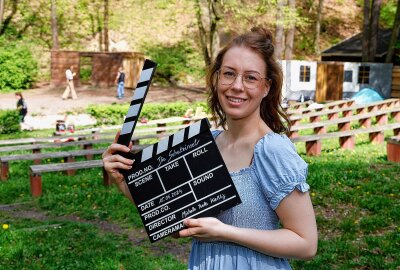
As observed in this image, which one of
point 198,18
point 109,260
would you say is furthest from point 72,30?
point 109,260

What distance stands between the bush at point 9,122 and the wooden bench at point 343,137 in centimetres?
1337

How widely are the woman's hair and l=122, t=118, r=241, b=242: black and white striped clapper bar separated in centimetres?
37

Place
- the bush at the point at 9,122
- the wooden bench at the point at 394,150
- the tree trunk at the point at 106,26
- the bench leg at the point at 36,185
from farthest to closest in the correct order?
the tree trunk at the point at 106,26, the bush at the point at 9,122, the wooden bench at the point at 394,150, the bench leg at the point at 36,185

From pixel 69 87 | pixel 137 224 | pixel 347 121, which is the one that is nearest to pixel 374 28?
pixel 347 121

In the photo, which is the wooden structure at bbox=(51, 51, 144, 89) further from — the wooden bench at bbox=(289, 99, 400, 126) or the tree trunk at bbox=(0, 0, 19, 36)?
the wooden bench at bbox=(289, 99, 400, 126)

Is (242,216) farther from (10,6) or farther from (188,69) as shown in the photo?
(10,6)

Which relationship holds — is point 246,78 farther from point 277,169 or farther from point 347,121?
point 347,121

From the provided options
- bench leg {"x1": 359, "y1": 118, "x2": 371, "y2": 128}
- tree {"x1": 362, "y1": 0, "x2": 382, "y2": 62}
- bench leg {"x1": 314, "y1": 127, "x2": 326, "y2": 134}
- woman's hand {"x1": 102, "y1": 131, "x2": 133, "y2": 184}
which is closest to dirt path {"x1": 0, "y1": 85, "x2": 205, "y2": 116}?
tree {"x1": 362, "y1": 0, "x2": 382, "y2": 62}

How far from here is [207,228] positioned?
8.67ft

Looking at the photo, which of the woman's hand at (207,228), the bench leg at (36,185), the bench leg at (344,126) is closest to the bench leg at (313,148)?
the bench leg at (344,126)

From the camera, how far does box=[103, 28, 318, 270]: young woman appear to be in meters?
2.64

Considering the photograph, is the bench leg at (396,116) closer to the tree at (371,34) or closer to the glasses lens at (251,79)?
the tree at (371,34)

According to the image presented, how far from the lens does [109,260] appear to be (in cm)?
721

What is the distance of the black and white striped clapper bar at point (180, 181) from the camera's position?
109 inches
